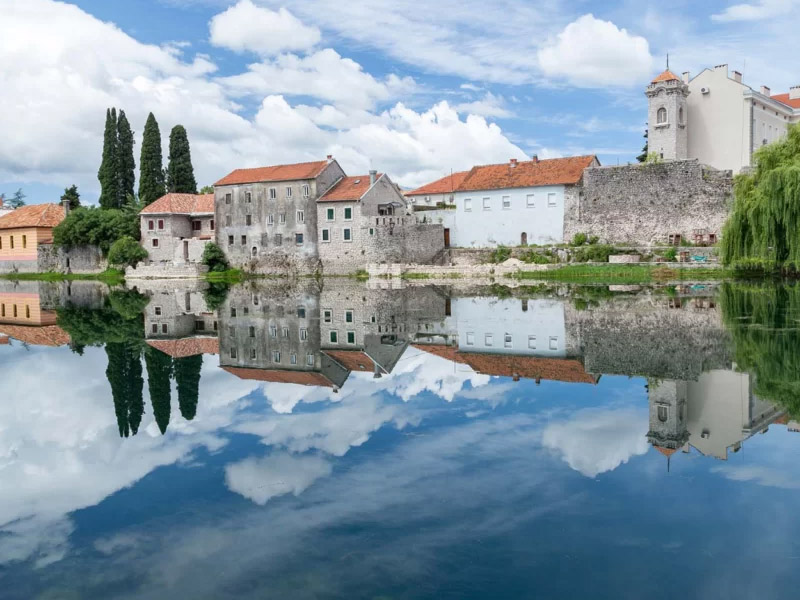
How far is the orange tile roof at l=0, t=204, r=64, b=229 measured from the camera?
62.1 meters

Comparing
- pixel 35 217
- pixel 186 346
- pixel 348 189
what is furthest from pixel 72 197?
pixel 186 346

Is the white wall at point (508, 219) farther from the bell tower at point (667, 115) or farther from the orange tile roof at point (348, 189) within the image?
the bell tower at point (667, 115)

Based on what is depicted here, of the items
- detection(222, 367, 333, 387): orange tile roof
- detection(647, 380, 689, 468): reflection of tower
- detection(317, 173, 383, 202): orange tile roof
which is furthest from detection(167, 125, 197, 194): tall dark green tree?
detection(647, 380, 689, 468): reflection of tower

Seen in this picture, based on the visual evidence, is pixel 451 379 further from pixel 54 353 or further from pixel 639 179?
pixel 639 179

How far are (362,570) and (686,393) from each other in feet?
20.8

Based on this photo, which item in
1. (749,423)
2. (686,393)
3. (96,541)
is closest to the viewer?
(96,541)

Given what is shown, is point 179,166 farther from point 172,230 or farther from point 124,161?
point 172,230

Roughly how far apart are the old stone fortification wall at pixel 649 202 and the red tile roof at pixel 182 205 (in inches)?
1130

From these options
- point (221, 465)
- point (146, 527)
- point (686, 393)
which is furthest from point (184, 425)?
point (686, 393)

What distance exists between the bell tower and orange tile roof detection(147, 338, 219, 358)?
141 feet

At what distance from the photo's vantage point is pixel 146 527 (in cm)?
557

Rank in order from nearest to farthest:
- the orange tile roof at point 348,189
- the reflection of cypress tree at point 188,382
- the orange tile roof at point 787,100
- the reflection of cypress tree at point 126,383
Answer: the reflection of cypress tree at point 126,383 → the reflection of cypress tree at point 188,382 → the orange tile roof at point 348,189 → the orange tile roof at point 787,100

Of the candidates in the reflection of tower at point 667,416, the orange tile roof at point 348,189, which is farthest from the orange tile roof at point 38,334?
the orange tile roof at point 348,189

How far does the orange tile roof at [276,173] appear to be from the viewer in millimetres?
52734
